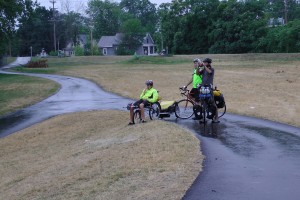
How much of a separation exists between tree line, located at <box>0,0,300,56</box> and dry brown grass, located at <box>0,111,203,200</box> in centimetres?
3112

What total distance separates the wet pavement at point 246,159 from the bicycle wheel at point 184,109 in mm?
304

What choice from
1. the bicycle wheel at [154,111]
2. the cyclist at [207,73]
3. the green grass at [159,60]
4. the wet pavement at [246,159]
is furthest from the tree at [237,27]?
the cyclist at [207,73]

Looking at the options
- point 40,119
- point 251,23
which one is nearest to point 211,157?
point 40,119

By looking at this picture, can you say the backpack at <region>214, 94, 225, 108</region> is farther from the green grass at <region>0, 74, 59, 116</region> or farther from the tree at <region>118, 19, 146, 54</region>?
the tree at <region>118, 19, 146, 54</region>

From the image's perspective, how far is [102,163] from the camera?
9875mm

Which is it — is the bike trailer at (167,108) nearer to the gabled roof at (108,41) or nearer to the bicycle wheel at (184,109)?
the bicycle wheel at (184,109)

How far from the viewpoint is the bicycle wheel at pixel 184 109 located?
51.5 feet

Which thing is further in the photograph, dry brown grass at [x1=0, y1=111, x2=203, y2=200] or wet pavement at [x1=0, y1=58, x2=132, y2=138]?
wet pavement at [x1=0, y1=58, x2=132, y2=138]

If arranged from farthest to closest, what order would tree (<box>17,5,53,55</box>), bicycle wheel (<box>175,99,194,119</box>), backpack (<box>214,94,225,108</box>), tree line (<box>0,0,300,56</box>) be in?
tree (<box>17,5,53,55</box>) < tree line (<box>0,0,300,56</box>) < bicycle wheel (<box>175,99,194,119</box>) < backpack (<box>214,94,225,108</box>)

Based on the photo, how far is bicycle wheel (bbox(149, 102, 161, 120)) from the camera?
15108mm

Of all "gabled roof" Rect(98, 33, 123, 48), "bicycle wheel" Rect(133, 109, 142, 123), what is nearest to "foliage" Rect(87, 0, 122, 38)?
"gabled roof" Rect(98, 33, 123, 48)

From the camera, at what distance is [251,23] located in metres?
72.2

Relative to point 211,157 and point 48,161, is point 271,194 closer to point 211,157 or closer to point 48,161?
point 211,157

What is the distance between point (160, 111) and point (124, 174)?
23.6 ft
